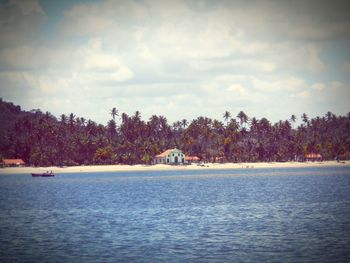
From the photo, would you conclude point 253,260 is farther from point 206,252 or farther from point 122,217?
point 122,217

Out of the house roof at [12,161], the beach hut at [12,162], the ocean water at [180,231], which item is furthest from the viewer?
the house roof at [12,161]

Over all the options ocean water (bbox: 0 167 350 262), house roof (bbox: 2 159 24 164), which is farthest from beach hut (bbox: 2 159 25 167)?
ocean water (bbox: 0 167 350 262)

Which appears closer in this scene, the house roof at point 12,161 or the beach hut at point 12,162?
the beach hut at point 12,162

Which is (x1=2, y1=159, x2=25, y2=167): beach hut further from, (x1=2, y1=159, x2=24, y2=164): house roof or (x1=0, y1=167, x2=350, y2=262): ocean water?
(x1=0, y1=167, x2=350, y2=262): ocean water

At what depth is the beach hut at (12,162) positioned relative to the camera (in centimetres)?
19362

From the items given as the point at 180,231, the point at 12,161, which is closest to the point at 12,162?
the point at 12,161

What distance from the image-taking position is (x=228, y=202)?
6450 centimetres

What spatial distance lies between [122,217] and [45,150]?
5914 inches

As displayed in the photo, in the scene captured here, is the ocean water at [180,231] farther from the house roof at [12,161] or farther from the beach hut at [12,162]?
the house roof at [12,161]

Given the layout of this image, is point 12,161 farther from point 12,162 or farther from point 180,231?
point 180,231

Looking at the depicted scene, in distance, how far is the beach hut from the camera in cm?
19362

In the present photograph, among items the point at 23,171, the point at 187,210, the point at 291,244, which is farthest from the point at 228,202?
the point at 23,171

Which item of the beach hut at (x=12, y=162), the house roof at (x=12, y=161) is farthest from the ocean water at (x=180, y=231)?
the house roof at (x=12, y=161)

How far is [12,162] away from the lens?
194875 millimetres
